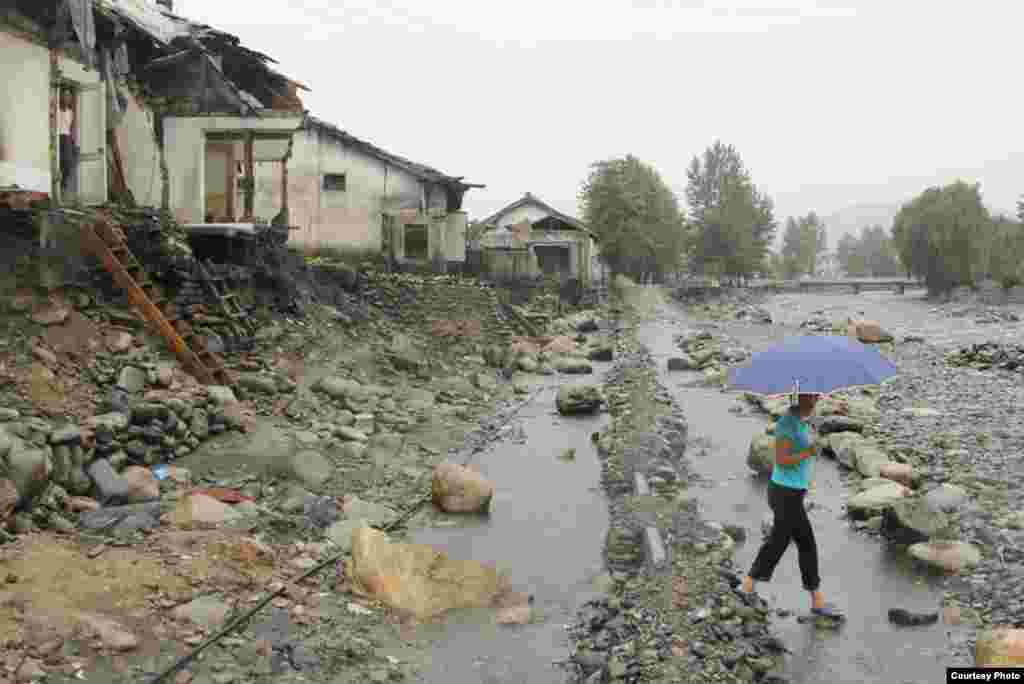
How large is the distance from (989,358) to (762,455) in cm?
1795

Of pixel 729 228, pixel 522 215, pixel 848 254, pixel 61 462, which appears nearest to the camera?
pixel 61 462

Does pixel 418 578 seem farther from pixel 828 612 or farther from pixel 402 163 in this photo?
pixel 402 163

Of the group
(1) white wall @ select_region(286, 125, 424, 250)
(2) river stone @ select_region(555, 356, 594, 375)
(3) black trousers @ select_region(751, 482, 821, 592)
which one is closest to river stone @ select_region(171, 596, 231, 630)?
(3) black trousers @ select_region(751, 482, 821, 592)

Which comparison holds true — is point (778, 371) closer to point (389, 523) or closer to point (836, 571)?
point (836, 571)

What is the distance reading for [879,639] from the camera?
23.5ft

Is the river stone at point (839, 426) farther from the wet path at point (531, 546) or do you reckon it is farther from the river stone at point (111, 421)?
the river stone at point (111, 421)

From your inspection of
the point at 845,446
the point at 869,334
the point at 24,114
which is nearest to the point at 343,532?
the point at 24,114

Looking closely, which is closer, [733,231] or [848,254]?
[733,231]

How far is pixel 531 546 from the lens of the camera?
9922mm

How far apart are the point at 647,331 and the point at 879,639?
3346 cm

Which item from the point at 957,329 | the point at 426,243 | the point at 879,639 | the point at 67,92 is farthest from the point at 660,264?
the point at 879,639

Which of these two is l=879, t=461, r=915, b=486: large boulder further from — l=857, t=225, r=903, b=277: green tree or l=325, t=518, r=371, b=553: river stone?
l=857, t=225, r=903, b=277: green tree

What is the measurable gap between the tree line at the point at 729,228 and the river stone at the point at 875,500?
44163 millimetres

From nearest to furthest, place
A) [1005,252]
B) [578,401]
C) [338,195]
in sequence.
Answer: [578,401], [338,195], [1005,252]
